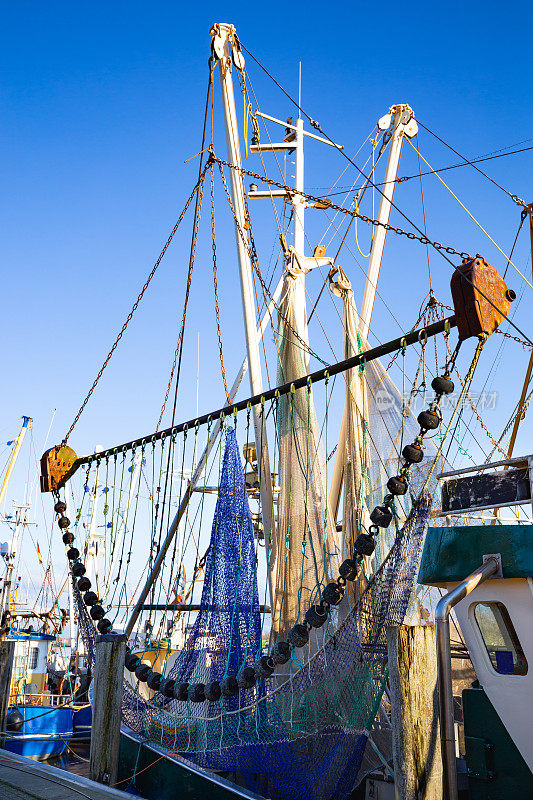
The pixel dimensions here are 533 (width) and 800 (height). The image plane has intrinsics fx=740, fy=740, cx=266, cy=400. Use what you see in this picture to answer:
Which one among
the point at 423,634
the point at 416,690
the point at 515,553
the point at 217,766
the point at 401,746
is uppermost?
the point at 515,553

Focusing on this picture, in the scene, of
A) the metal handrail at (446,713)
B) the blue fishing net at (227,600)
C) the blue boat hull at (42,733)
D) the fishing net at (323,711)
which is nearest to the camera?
the metal handrail at (446,713)

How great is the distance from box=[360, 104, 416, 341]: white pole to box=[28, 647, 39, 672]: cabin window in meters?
13.2

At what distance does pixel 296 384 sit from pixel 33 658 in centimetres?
1557

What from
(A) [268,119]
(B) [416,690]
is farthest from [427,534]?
(A) [268,119]

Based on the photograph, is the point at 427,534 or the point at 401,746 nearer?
the point at 401,746

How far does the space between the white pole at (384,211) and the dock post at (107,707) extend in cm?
671

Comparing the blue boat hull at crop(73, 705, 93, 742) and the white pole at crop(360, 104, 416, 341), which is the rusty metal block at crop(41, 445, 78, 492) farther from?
the blue boat hull at crop(73, 705, 93, 742)

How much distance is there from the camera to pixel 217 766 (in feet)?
23.1

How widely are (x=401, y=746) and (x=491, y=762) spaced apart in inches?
39.4

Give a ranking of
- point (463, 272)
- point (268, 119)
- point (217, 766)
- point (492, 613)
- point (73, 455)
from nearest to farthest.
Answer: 1. point (492, 613)
2. point (463, 272)
3. point (217, 766)
4. point (73, 455)
5. point (268, 119)

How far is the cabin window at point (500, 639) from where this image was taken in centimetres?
470

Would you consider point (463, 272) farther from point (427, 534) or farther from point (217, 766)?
point (217, 766)

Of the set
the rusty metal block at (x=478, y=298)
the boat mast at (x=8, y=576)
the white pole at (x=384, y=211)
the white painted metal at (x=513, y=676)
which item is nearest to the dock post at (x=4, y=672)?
the boat mast at (x=8, y=576)

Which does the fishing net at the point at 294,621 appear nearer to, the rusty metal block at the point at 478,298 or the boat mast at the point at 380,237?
the boat mast at the point at 380,237
